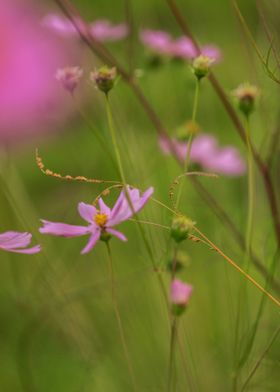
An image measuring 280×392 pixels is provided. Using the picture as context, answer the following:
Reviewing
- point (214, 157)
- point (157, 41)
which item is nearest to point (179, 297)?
point (157, 41)

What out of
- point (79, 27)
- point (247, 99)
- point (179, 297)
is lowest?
point (179, 297)

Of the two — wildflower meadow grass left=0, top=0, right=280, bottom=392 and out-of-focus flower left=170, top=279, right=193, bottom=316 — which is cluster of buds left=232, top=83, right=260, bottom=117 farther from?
out-of-focus flower left=170, top=279, right=193, bottom=316

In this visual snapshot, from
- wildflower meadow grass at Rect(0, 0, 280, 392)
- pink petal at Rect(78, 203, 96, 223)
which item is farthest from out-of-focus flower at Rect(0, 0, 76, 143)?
pink petal at Rect(78, 203, 96, 223)

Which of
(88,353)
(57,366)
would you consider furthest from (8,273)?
(88,353)

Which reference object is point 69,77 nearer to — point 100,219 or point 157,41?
point 100,219

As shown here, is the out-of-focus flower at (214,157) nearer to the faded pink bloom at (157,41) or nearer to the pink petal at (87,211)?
the faded pink bloom at (157,41)

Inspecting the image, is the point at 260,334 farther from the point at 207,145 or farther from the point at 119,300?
the point at 207,145

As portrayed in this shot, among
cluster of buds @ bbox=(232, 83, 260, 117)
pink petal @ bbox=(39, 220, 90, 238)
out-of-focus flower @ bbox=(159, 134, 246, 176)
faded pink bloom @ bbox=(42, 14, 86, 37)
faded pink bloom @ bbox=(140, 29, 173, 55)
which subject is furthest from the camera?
out-of-focus flower @ bbox=(159, 134, 246, 176)
